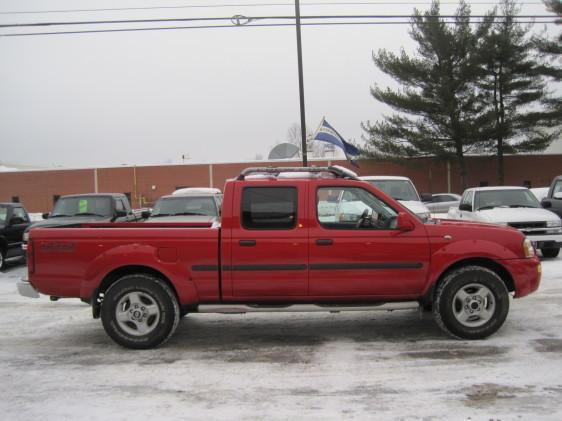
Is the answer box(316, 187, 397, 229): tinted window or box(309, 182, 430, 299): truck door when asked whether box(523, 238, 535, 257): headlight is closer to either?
box(309, 182, 430, 299): truck door

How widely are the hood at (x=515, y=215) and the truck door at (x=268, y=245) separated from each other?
6.50 metres

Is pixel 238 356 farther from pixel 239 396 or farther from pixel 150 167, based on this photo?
pixel 150 167

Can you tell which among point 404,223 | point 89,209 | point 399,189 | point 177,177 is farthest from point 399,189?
point 177,177

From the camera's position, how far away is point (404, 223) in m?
5.38

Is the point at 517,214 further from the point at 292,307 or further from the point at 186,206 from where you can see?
the point at 292,307

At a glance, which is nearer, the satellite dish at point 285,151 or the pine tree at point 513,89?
the satellite dish at point 285,151

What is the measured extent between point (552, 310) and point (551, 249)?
4.95 metres

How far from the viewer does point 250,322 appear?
6.66 m

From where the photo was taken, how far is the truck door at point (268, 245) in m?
5.39

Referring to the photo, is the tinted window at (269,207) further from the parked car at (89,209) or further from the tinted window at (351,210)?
the parked car at (89,209)

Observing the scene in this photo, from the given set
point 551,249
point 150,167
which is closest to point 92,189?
point 150,167

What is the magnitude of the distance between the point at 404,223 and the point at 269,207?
1472 mm

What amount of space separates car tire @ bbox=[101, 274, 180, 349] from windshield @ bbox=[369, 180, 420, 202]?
7293 mm

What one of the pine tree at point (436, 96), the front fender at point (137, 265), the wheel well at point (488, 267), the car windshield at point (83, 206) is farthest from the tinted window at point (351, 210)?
the pine tree at point (436, 96)
